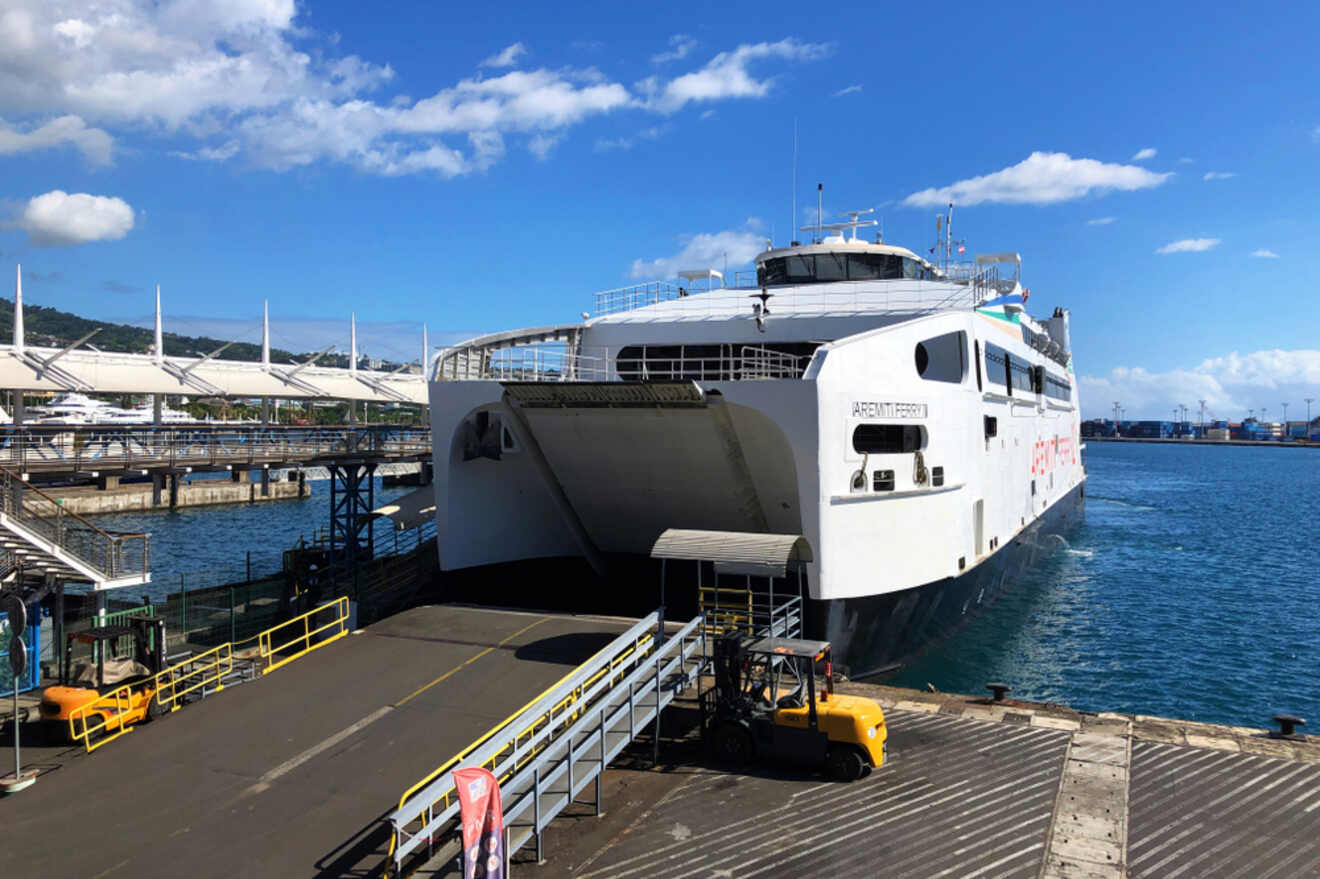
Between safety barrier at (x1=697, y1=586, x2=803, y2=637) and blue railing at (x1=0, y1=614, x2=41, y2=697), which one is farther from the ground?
safety barrier at (x1=697, y1=586, x2=803, y2=637)

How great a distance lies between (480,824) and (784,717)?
14.8ft

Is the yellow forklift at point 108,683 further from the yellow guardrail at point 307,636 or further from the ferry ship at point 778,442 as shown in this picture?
the ferry ship at point 778,442

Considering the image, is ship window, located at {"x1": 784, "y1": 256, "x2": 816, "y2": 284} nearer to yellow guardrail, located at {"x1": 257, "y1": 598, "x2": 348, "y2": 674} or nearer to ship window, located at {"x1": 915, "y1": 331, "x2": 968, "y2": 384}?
ship window, located at {"x1": 915, "y1": 331, "x2": 968, "y2": 384}

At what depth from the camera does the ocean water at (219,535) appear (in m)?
33.0

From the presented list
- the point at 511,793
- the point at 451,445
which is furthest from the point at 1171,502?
the point at 511,793

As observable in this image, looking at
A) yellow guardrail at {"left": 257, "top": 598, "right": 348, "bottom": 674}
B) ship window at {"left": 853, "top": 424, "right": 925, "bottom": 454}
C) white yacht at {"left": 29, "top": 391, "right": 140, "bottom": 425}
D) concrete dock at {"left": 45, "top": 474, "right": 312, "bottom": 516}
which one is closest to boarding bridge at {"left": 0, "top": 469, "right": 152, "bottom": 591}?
yellow guardrail at {"left": 257, "top": 598, "right": 348, "bottom": 674}

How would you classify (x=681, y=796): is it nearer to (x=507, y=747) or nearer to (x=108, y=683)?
(x=507, y=747)

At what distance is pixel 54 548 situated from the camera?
49.2ft

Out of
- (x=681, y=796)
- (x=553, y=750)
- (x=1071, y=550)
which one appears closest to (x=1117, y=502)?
(x=1071, y=550)

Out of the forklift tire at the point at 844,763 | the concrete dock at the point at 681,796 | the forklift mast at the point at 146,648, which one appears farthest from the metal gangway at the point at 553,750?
the forklift mast at the point at 146,648

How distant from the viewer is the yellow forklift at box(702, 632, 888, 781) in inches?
407

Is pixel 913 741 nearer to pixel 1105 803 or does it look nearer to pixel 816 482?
pixel 1105 803

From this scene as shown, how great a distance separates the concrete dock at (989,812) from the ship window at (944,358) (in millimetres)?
8647

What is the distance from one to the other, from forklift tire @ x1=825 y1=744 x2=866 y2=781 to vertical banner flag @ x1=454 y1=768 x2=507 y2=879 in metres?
4.34
